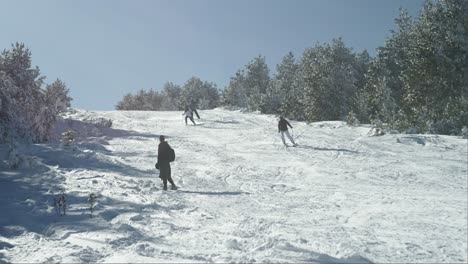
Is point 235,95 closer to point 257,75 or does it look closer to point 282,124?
point 257,75

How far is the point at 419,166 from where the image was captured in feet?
54.0

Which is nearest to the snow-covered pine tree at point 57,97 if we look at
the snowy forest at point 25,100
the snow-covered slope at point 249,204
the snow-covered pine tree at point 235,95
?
the snowy forest at point 25,100

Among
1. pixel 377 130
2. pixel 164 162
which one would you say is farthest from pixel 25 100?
pixel 377 130

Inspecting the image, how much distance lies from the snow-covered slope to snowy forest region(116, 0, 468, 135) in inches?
232

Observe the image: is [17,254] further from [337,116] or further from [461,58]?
[337,116]

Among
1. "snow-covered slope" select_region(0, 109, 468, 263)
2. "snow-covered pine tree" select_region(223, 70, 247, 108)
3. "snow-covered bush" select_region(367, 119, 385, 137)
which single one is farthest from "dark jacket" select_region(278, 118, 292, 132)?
"snow-covered pine tree" select_region(223, 70, 247, 108)

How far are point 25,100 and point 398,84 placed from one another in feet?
112

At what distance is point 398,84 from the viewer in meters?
42.6

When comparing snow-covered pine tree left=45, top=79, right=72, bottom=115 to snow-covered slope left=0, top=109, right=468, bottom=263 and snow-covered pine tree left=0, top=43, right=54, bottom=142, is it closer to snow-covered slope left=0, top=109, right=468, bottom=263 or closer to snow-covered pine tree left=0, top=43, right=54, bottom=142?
snow-covered pine tree left=0, top=43, right=54, bottom=142

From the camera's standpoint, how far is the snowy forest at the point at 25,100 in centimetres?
1964

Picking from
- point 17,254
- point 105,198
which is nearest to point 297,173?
point 105,198

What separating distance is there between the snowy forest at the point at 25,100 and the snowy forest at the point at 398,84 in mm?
18847

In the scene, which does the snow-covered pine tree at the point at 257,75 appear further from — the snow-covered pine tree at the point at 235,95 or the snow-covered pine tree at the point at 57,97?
the snow-covered pine tree at the point at 57,97

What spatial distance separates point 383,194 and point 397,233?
376cm
